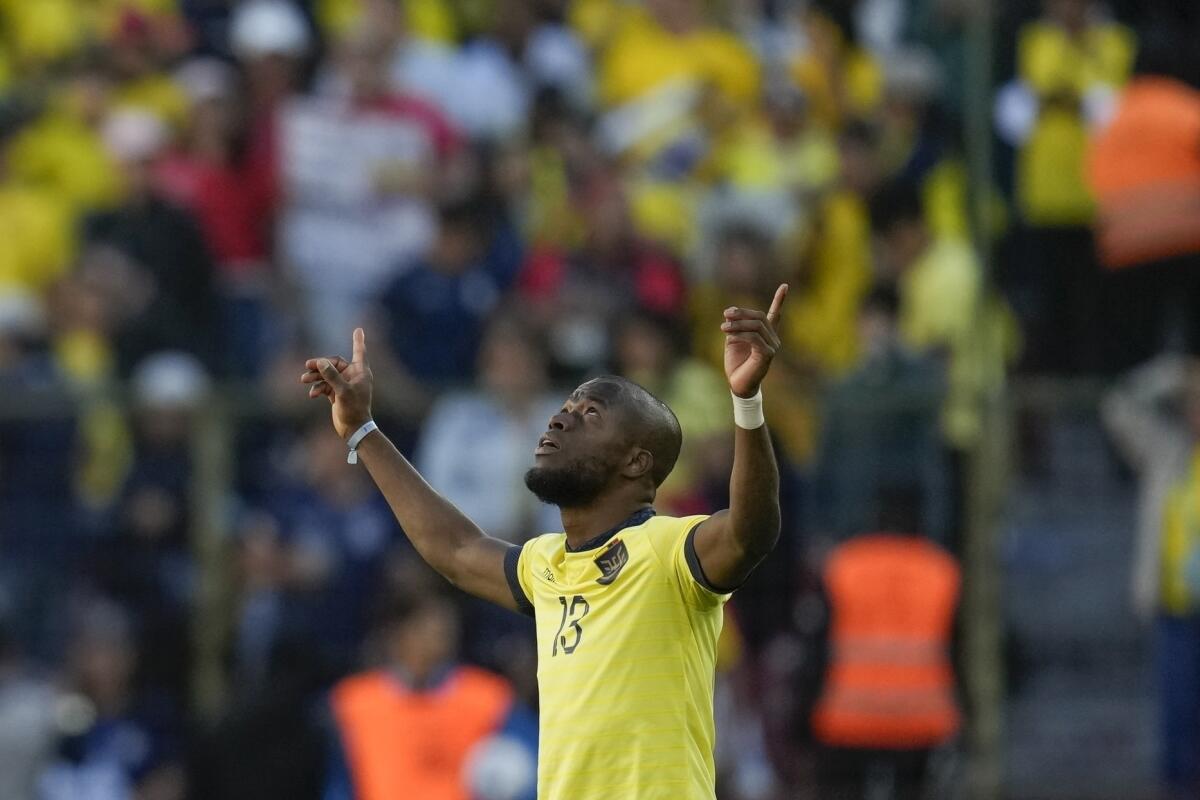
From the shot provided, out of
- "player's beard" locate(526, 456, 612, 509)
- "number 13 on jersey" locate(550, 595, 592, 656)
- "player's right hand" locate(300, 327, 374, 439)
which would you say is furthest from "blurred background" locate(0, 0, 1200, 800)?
"player's beard" locate(526, 456, 612, 509)

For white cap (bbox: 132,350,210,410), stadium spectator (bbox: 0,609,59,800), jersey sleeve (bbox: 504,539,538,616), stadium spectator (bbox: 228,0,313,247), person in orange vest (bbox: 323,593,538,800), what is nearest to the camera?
jersey sleeve (bbox: 504,539,538,616)

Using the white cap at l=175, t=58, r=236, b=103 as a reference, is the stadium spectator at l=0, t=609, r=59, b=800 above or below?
below

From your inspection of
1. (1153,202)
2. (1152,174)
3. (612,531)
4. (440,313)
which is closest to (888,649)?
(1153,202)

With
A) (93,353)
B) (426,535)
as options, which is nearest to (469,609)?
(93,353)

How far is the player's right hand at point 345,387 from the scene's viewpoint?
586cm

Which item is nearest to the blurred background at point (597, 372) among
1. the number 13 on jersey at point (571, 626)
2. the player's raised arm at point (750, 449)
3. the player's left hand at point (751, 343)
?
the number 13 on jersey at point (571, 626)

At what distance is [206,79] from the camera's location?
12.2 metres

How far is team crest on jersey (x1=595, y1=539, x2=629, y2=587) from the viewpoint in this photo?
5.30 metres

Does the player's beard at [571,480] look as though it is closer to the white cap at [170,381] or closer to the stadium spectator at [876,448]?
the stadium spectator at [876,448]

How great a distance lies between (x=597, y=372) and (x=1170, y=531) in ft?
9.05

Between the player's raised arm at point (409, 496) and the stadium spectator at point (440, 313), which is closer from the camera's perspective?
the player's raised arm at point (409, 496)

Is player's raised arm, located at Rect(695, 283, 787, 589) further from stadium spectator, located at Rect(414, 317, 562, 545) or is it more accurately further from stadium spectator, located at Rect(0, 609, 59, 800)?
stadium spectator, located at Rect(0, 609, 59, 800)

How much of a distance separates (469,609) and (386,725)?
968 millimetres

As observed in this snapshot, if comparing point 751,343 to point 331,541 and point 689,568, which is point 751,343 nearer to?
point 689,568
